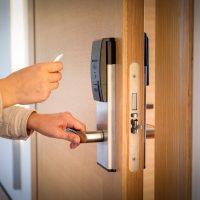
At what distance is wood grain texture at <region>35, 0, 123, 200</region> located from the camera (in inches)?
28.6

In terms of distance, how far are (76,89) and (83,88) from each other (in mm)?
67

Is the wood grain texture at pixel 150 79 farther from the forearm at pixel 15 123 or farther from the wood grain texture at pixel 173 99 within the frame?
the forearm at pixel 15 123

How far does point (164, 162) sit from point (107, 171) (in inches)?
6.2

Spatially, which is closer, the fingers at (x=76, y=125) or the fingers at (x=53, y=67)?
the fingers at (x=53, y=67)

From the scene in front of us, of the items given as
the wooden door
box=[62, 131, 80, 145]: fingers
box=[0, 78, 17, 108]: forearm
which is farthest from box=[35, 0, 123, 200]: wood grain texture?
box=[0, 78, 17, 108]: forearm

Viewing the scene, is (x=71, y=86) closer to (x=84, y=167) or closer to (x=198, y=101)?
(x=84, y=167)

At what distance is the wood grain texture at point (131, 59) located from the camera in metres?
0.63

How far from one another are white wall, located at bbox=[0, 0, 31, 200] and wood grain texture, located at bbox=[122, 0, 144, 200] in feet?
3.49

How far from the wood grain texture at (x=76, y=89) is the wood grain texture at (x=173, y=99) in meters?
0.08

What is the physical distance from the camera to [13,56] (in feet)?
6.85

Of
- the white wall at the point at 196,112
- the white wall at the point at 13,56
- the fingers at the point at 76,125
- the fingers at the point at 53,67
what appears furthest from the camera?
the white wall at the point at 13,56

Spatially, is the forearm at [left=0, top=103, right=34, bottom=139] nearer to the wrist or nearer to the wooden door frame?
A: the wrist

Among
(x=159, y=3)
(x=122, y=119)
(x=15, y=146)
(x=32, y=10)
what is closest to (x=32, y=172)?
(x=15, y=146)

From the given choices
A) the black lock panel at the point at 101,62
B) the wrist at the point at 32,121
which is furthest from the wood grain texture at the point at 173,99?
the wrist at the point at 32,121
